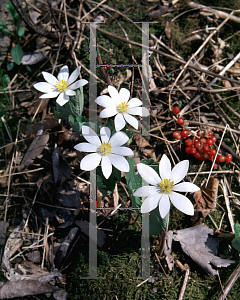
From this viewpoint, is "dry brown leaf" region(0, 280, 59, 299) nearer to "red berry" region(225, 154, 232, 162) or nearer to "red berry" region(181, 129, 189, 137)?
"red berry" region(181, 129, 189, 137)

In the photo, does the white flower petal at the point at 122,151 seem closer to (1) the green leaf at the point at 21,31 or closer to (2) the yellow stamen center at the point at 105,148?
(2) the yellow stamen center at the point at 105,148

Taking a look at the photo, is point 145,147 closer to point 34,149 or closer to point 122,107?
point 122,107

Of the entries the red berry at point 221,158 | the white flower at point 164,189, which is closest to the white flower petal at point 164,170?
the white flower at point 164,189

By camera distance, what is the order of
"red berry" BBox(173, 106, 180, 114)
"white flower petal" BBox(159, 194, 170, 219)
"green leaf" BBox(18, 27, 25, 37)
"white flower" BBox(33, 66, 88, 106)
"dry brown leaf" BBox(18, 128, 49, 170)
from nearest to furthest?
"white flower petal" BBox(159, 194, 170, 219), "white flower" BBox(33, 66, 88, 106), "dry brown leaf" BBox(18, 128, 49, 170), "red berry" BBox(173, 106, 180, 114), "green leaf" BBox(18, 27, 25, 37)

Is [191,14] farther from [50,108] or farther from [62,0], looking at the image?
[50,108]

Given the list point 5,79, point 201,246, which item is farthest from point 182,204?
point 5,79

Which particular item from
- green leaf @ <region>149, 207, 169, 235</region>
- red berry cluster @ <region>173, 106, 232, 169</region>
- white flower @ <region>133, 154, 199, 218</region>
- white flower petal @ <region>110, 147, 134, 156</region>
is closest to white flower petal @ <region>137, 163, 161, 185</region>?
white flower @ <region>133, 154, 199, 218</region>
